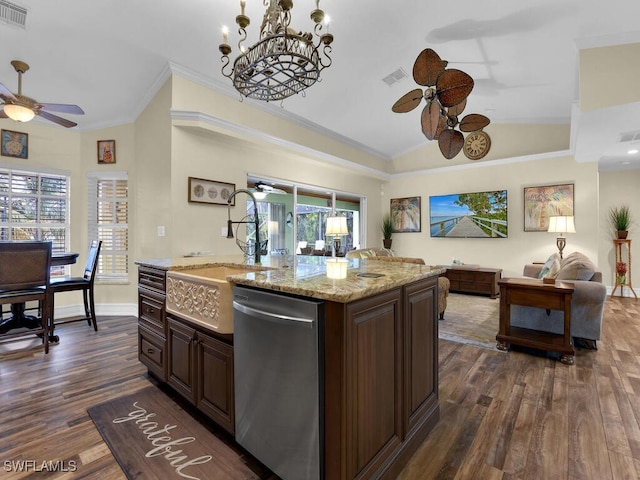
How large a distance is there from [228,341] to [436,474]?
1329 millimetres

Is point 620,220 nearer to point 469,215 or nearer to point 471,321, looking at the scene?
point 469,215

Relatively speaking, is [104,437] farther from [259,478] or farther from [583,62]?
[583,62]

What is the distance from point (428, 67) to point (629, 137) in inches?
145

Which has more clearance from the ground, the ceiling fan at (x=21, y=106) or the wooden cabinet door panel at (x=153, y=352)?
the ceiling fan at (x=21, y=106)

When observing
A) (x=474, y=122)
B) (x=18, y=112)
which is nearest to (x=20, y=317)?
(x=18, y=112)

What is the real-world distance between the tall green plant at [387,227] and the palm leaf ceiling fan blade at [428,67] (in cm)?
553

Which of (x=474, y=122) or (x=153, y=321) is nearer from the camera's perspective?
(x=153, y=321)

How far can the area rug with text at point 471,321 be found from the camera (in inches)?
143

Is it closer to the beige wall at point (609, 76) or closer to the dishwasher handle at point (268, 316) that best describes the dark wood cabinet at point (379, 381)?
the dishwasher handle at point (268, 316)

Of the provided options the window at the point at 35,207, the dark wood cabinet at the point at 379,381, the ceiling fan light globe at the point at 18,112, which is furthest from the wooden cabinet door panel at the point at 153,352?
the window at the point at 35,207

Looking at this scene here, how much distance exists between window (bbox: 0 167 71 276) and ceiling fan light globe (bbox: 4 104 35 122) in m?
1.59

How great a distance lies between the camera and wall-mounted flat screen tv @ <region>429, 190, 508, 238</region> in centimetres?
645

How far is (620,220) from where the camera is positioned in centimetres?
604

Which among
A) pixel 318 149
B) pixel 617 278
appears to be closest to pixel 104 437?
pixel 318 149
